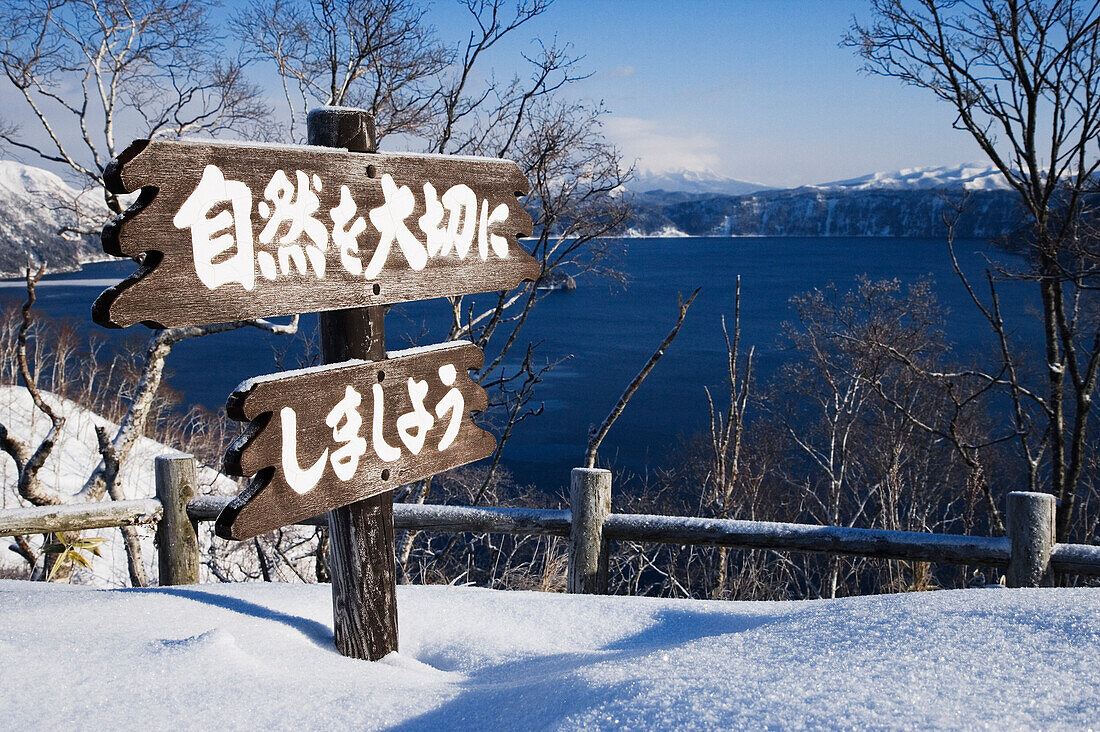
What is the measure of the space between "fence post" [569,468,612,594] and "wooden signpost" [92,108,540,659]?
93 cm

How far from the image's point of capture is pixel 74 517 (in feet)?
10.3

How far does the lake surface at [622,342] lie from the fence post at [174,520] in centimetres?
445

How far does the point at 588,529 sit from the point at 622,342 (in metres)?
39.3

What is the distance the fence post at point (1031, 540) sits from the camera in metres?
2.91

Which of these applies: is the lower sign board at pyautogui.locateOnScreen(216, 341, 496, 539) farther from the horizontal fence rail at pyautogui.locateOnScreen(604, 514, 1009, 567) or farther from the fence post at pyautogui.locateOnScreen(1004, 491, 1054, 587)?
the fence post at pyautogui.locateOnScreen(1004, 491, 1054, 587)

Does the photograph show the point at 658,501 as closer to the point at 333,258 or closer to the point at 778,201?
the point at 333,258

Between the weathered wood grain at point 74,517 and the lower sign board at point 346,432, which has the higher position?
the lower sign board at point 346,432

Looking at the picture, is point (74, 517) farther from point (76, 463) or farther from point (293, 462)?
point (76, 463)

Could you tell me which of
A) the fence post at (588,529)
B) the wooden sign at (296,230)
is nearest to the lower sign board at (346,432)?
the wooden sign at (296,230)

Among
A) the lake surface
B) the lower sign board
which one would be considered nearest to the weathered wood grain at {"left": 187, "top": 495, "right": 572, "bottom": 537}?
the lower sign board

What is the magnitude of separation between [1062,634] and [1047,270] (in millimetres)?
6914

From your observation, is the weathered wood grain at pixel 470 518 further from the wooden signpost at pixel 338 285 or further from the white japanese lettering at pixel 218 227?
the white japanese lettering at pixel 218 227

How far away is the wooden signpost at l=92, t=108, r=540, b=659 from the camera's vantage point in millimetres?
1620

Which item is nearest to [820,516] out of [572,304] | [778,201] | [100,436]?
[100,436]
